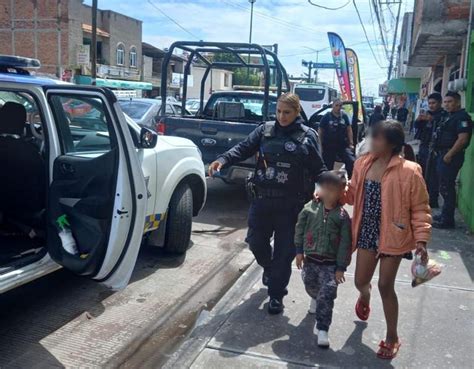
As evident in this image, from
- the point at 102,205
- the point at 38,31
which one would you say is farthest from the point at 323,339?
the point at 38,31

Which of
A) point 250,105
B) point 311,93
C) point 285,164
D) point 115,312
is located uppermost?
point 311,93

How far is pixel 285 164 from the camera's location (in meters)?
3.73

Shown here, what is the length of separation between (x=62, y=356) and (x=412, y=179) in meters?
2.47

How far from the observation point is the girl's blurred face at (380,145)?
3064 millimetres

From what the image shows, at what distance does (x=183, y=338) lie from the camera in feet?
12.1

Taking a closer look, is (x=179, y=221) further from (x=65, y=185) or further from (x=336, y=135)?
(x=336, y=135)

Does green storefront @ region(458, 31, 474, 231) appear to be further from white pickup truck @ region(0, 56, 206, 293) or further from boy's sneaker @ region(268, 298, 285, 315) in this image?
white pickup truck @ region(0, 56, 206, 293)

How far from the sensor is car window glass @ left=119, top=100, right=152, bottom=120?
35.5 feet

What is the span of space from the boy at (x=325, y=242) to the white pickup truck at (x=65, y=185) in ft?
3.75

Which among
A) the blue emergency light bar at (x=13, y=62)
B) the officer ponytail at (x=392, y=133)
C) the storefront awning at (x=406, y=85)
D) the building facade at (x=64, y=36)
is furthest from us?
the building facade at (x=64, y=36)

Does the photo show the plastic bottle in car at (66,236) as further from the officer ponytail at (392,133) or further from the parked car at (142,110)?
the parked car at (142,110)

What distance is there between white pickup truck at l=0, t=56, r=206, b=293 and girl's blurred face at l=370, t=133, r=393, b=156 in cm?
157

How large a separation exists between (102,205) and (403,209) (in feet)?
6.32

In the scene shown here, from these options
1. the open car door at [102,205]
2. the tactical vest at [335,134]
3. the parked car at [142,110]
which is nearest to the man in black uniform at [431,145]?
the tactical vest at [335,134]
